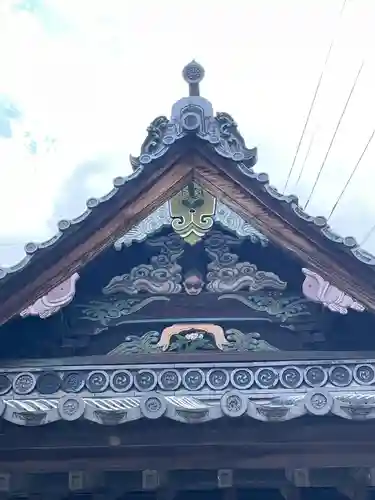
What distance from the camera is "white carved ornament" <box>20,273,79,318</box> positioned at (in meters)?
5.12

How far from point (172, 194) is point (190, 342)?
1198mm

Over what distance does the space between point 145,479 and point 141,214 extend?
Result: 6.53 ft

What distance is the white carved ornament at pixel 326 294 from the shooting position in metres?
5.14

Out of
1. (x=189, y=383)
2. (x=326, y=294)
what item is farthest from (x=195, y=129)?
(x=189, y=383)

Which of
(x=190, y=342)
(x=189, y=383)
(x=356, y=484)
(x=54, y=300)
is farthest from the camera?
(x=190, y=342)

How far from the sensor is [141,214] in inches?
212

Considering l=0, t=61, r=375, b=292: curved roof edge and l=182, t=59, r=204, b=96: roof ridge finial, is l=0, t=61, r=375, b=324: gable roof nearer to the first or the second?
l=0, t=61, r=375, b=292: curved roof edge

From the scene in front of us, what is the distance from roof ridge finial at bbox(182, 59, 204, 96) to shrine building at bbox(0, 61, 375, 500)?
12mm

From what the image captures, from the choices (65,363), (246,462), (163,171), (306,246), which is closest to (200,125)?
(163,171)

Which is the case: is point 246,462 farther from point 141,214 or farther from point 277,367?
point 141,214

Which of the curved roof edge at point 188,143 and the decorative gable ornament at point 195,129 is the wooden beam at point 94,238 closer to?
the curved roof edge at point 188,143

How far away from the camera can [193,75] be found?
18.7 ft

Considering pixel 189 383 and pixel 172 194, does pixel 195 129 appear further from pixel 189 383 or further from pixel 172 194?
pixel 189 383

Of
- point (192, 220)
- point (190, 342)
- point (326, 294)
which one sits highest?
point (192, 220)
